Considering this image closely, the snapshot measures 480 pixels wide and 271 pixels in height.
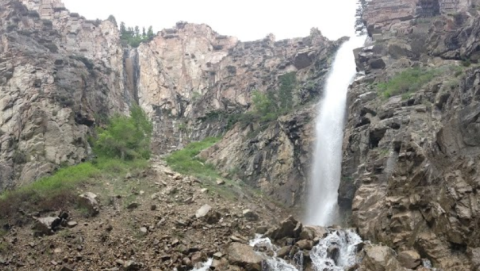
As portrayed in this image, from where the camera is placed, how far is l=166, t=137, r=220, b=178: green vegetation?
35.9 meters

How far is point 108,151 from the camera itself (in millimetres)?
35594

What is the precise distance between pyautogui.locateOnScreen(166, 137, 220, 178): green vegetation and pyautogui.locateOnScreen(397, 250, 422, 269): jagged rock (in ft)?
61.3

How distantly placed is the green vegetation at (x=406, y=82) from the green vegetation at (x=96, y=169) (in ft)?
66.6

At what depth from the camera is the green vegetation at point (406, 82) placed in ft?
102

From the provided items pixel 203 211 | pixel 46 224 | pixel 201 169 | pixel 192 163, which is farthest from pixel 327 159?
pixel 46 224

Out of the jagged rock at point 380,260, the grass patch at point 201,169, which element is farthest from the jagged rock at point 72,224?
the jagged rock at point 380,260

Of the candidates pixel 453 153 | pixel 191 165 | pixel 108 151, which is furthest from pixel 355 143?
pixel 108 151

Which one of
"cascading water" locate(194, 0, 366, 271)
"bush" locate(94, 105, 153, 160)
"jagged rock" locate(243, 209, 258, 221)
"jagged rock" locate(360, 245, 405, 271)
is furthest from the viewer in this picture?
"bush" locate(94, 105, 153, 160)

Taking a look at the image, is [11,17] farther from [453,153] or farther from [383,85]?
Answer: [453,153]

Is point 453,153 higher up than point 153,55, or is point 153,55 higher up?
point 153,55

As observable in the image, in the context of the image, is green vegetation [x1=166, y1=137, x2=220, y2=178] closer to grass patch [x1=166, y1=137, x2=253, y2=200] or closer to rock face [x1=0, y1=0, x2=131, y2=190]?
grass patch [x1=166, y1=137, x2=253, y2=200]

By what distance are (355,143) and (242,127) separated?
15.9m

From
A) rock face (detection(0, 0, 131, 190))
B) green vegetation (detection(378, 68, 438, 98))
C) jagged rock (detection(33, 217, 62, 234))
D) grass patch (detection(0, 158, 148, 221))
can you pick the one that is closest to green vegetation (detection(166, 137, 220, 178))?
grass patch (detection(0, 158, 148, 221))

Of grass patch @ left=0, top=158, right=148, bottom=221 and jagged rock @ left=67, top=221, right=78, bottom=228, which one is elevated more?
grass patch @ left=0, top=158, right=148, bottom=221
